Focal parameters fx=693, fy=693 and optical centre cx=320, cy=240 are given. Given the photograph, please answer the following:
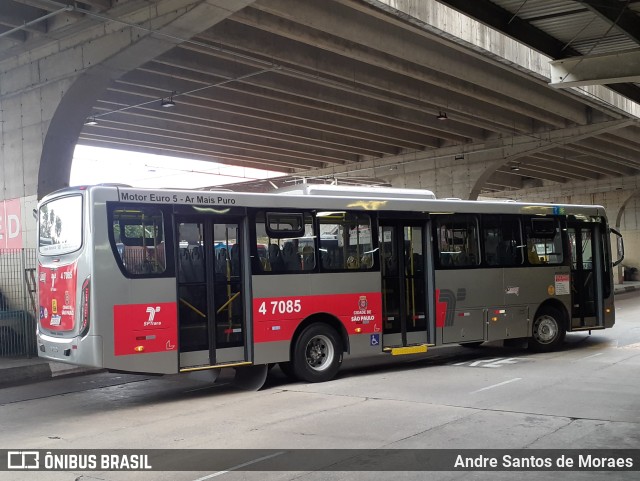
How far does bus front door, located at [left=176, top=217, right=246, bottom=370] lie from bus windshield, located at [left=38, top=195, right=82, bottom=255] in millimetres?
1485

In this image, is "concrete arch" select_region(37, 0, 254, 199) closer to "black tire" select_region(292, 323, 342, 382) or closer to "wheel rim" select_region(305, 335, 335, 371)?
"black tire" select_region(292, 323, 342, 382)

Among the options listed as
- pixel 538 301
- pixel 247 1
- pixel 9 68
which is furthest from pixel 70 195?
pixel 538 301

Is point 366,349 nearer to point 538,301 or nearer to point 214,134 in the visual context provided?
point 538,301

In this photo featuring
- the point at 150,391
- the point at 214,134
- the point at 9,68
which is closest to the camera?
the point at 150,391

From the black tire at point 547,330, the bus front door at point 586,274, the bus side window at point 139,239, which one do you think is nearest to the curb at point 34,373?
the bus side window at point 139,239

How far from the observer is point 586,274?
16016mm

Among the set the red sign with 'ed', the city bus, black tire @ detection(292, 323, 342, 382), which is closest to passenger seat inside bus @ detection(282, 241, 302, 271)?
the city bus

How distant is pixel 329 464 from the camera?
6.92 metres

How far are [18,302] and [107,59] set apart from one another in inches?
241

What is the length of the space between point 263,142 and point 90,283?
2156cm

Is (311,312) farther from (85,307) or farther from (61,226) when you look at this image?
(61,226)

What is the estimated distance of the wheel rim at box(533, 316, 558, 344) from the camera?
1522 cm

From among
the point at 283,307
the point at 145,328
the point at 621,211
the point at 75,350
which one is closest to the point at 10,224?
the point at 75,350

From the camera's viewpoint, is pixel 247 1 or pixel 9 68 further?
pixel 9 68
